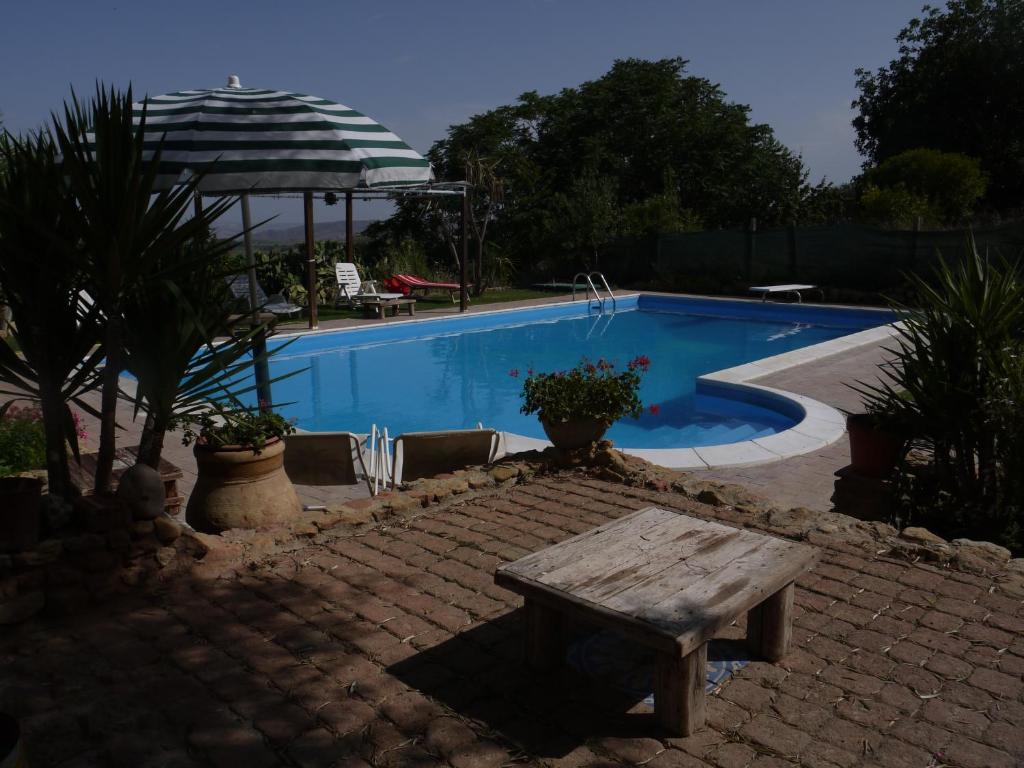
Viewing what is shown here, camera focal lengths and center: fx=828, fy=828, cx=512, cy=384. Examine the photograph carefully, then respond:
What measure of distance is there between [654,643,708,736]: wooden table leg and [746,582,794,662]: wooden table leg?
1.68 ft

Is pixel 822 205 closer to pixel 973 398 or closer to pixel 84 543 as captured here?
pixel 973 398

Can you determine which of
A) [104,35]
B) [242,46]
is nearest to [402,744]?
[104,35]

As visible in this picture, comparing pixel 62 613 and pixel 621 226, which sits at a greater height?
pixel 621 226

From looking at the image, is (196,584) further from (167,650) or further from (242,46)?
(242,46)

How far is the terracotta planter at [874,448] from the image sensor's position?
15.6 feet

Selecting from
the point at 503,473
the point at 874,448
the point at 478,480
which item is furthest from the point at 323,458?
the point at 874,448

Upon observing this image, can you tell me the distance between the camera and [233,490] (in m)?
4.17

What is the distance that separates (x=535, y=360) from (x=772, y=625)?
10.5 metres

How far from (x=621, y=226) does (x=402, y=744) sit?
19671 millimetres

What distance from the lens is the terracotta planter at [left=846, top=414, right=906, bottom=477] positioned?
15.6 ft

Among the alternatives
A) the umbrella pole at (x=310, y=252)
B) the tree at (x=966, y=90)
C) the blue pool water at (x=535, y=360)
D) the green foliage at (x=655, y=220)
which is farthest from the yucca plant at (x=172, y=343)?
the tree at (x=966, y=90)

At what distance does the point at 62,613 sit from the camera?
10.6 feet

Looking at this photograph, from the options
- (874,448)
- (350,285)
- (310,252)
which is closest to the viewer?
(874,448)

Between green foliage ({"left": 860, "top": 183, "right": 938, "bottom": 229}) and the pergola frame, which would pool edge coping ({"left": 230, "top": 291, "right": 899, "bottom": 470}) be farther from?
green foliage ({"left": 860, "top": 183, "right": 938, "bottom": 229})
